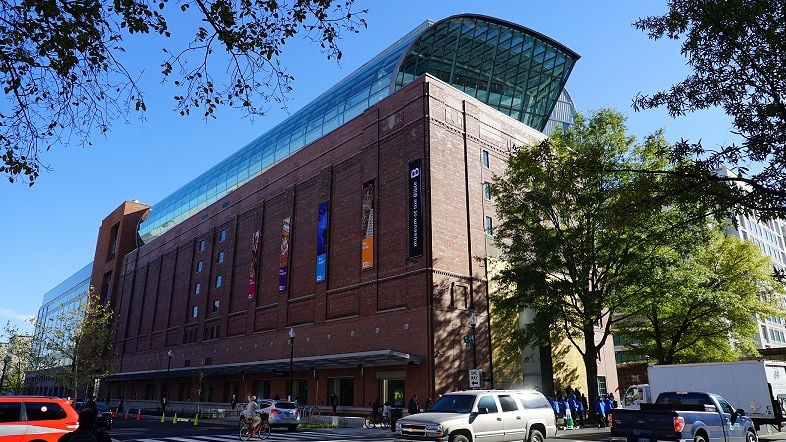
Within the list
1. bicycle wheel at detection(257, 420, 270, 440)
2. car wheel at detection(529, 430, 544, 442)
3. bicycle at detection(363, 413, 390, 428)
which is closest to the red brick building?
bicycle at detection(363, 413, 390, 428)

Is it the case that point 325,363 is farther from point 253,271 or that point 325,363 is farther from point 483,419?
point 483,419

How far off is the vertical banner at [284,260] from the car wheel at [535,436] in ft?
98.0

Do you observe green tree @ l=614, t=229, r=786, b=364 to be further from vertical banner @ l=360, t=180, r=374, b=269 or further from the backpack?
the backpack

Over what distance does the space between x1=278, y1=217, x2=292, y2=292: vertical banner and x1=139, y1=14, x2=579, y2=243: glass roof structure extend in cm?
801

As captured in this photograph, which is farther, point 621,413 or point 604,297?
point 604,297

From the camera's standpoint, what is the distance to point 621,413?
560 inches

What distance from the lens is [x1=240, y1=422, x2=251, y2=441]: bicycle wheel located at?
20.7 meters

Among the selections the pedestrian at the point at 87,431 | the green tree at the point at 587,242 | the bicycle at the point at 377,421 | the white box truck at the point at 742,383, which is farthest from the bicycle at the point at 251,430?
the white box truck at the point at 742,383

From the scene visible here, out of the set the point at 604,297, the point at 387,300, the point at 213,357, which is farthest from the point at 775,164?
the point at 213,357

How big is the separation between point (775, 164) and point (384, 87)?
109 ft

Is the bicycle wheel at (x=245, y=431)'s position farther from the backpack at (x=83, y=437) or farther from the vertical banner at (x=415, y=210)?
the backpack at (x=83, y=437)

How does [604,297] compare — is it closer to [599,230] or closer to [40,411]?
[599,230]

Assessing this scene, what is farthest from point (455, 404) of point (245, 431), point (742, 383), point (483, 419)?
point (742, 383)

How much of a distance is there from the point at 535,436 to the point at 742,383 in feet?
38.2
